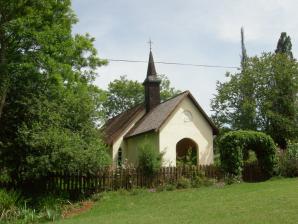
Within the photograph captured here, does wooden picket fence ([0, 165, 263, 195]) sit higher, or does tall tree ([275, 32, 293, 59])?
tall tree ([275, 32, 293, 59])

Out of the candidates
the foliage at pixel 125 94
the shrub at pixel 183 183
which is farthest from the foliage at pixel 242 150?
the foliage at pixel 125 94

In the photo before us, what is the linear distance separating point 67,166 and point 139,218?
587 centimetres

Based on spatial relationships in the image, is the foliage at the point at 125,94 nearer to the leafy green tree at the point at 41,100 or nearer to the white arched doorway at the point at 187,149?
the white arched doorway at the point at 187,149

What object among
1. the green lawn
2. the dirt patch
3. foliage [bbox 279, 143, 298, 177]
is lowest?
the dirt patch

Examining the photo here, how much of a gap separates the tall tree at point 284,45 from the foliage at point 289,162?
Answer: 17129 mm

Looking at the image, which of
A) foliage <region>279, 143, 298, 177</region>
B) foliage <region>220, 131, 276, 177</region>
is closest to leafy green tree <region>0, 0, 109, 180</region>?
foliage <region>220, 131, 276, 177</region>

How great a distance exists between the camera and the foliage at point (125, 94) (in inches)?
2256

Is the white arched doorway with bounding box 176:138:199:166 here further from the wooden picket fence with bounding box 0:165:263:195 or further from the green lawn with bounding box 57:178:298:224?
the green lawn with bounding box 57:178:298:224

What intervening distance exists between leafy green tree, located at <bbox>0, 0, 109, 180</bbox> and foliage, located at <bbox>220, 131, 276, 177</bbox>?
6.73m

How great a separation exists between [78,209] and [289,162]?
39.1ft

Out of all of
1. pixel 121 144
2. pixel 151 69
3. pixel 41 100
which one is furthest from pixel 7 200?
pixel 151 69

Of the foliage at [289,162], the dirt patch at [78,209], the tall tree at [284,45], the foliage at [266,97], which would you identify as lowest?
the dirt patch at [78,209]

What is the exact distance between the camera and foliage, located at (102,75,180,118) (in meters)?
57.3

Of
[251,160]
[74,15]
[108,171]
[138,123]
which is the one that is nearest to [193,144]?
[138,123]
